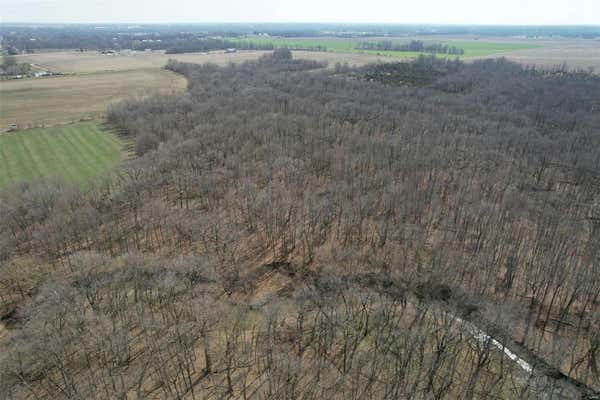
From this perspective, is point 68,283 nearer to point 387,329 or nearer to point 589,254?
point 387,329

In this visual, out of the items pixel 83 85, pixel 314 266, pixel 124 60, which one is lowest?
pixel 314 266

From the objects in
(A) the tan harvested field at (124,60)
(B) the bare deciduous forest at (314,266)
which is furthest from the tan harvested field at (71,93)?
(B) the bare deciduous forest at (314,266)

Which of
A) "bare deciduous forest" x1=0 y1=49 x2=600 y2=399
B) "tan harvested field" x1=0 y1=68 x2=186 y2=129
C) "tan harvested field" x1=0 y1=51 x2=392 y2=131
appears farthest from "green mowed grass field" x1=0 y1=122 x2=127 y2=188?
"tan harvested field" x1=0 y1=51 x2=392 y2=131

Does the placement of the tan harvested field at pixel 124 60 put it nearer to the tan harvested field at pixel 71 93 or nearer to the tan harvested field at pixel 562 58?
the tan harvested field at pixel 71 93

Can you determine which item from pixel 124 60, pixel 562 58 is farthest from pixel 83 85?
pixel 562 58

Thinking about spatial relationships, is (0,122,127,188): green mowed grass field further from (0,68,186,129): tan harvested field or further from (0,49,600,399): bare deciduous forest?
(0,68,186,129): tan harvested field

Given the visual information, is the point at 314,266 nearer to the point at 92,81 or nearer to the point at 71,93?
the point at 71,93
